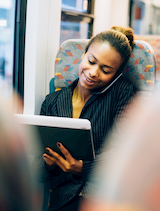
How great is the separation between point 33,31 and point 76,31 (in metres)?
2.50

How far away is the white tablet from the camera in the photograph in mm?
831

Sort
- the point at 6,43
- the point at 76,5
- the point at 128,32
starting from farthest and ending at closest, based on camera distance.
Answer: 1. the point at 76,5
2. the point at 6,43
3. the point at 128,32

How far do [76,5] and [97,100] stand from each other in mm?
2773

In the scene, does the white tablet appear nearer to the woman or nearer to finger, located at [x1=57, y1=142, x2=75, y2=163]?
finger, located at [x1=57, y1=142, x2=75, y2=163]

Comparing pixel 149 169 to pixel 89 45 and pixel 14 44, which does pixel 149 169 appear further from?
pixel 14 44

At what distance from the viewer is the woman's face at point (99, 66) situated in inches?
43.7

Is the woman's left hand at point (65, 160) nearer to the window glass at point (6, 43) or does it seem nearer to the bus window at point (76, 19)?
the window glass at point (6, 43)

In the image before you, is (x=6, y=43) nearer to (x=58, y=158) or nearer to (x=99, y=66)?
(x=99, y=66)

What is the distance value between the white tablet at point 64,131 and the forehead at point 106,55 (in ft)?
1.27

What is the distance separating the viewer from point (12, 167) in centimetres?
68

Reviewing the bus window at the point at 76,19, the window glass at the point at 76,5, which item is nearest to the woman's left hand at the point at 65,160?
the bus window at the point at 76,19

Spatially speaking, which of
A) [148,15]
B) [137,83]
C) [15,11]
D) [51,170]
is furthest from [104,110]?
Result: [148,15]

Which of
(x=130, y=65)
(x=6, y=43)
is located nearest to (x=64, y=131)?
(x=130, y=65)

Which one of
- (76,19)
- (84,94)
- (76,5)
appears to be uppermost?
(76,5)
